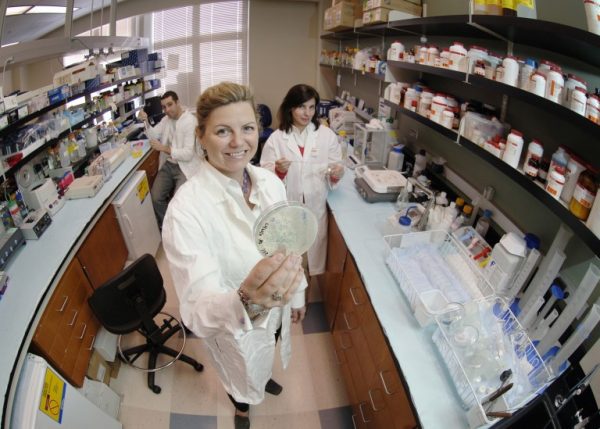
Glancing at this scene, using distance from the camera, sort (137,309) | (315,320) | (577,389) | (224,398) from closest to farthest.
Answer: (577,389) < (137,309) < (224,398) < (315,320)

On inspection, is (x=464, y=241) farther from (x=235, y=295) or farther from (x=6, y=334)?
(x=6, y=334)

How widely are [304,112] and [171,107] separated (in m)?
1.79

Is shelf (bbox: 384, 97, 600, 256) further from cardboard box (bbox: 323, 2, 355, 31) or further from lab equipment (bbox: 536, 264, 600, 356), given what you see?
cardboard box (bbox: 323, 2, 355, 31)

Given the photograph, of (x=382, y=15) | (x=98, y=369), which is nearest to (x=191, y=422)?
(x=98, y=369)

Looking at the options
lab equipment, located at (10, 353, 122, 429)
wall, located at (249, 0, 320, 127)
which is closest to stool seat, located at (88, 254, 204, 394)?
lab equipment, located at (10, 353, 122, 429)

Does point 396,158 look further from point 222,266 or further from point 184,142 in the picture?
point 184,142

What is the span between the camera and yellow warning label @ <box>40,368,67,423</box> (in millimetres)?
1188

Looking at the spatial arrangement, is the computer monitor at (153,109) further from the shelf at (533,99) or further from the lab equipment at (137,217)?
the shelf at (533,99)

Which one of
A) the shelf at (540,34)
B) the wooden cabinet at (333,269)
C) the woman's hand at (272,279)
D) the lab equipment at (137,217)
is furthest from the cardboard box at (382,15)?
the lab equipment at (137,217)

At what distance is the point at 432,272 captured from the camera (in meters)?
1.46

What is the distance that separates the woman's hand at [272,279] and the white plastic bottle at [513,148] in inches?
38.6

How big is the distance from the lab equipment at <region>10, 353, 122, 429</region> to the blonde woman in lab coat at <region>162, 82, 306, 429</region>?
1.98 ft

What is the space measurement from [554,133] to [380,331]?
112 centimetres

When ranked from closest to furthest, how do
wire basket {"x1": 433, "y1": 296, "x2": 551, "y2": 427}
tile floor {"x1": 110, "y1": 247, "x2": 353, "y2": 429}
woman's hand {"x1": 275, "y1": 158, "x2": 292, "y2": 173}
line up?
1. wire basket {"x1": 433, "y1": 296, "x2": 551, "y2": 427}
2. tile floor {"x1": 110, "y1": 247, "x2": 353, "y2": 429}
3. woman's hand {"x1": 275, "y1": 158, "x2": 292, "y2": 173}
